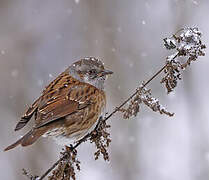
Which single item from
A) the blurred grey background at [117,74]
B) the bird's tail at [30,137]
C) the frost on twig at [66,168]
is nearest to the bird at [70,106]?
the bird's tail at [30,137]

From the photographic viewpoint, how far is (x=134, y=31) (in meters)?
10.3

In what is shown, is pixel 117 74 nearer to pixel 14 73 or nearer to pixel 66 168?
pixel 14 73

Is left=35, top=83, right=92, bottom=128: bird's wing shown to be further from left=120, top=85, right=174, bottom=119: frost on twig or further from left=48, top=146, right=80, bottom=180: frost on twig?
left=120, top=85, right=174, bottom=119: frost on twig

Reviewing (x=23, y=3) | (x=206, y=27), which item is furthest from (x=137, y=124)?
(x=23, y=3)

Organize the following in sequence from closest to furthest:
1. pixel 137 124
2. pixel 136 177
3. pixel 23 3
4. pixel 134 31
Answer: pixel 136 177 → pixel 137 124 → pixel 134 31 → pixel 23 3

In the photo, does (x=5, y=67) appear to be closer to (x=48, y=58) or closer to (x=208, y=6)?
(x=48, y=58)

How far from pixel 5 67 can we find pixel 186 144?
13.3 ft

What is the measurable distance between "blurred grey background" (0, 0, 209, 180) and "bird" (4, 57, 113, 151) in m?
3.07

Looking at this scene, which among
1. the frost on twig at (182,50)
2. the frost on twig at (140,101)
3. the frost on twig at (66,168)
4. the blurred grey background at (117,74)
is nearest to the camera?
the frost on twig at (182,50)

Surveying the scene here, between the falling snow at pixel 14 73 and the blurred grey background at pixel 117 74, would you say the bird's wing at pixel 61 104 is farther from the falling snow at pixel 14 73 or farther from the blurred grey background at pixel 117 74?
the falling snow at pixel 14 73

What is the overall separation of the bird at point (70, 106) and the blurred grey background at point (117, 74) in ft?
10.1

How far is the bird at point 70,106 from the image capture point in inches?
184

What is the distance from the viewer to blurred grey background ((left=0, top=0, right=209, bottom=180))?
8.35 metres

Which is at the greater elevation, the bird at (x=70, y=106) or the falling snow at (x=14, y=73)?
the falling snow at (x=14, y=73)
